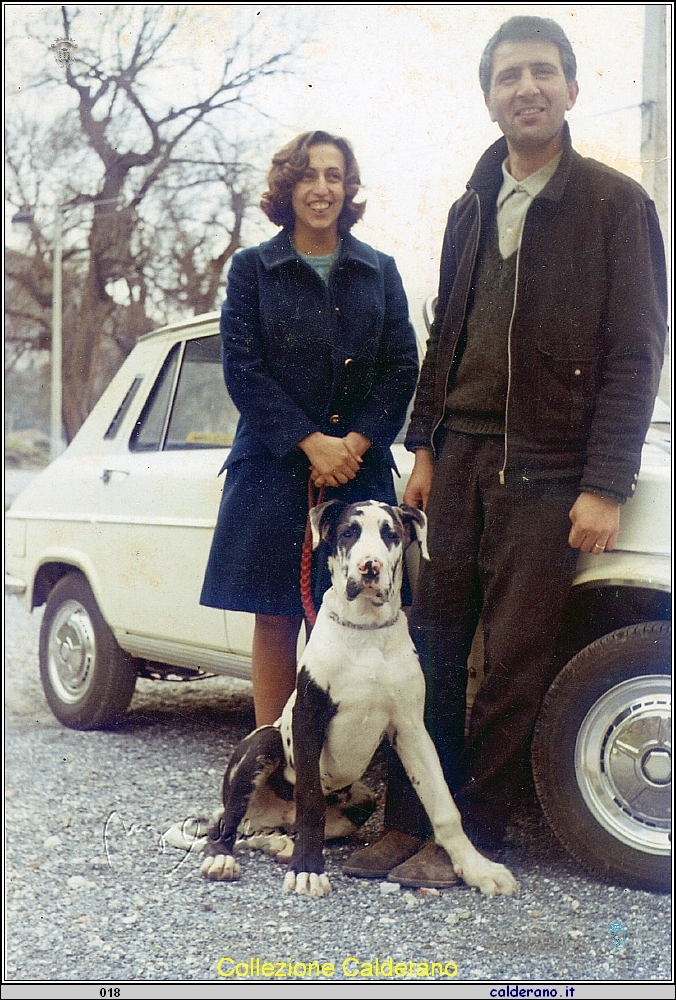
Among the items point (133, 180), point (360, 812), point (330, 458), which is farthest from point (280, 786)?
point (133, 180)

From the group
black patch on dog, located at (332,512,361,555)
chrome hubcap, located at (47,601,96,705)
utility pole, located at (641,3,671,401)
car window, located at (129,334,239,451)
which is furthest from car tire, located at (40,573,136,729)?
utility pole, located at (641,3,671,401)

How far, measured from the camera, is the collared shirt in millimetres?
2828

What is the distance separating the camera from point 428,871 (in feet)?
9.45

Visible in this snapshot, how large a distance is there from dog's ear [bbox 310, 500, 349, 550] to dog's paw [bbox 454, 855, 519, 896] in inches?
43.6

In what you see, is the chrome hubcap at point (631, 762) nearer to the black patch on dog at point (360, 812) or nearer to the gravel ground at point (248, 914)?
the gravel ground at point (248, 914)

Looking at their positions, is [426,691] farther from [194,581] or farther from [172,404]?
[172,404]

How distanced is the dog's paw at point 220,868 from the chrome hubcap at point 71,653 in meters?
1.39

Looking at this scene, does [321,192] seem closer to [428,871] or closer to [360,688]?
[360,688]

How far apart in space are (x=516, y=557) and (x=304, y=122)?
1573 mm

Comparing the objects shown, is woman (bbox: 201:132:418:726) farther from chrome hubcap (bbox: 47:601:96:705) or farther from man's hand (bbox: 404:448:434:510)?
chrome hubcap (bbox: 47:601:96:705)

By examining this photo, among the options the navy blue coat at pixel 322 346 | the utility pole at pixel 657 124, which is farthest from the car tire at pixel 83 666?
the utility pole at pixel 657 124

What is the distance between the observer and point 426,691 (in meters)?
2.95

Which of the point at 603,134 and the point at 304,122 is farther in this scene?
the point at 304,122

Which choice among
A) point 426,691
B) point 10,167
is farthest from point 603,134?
point 10,167
